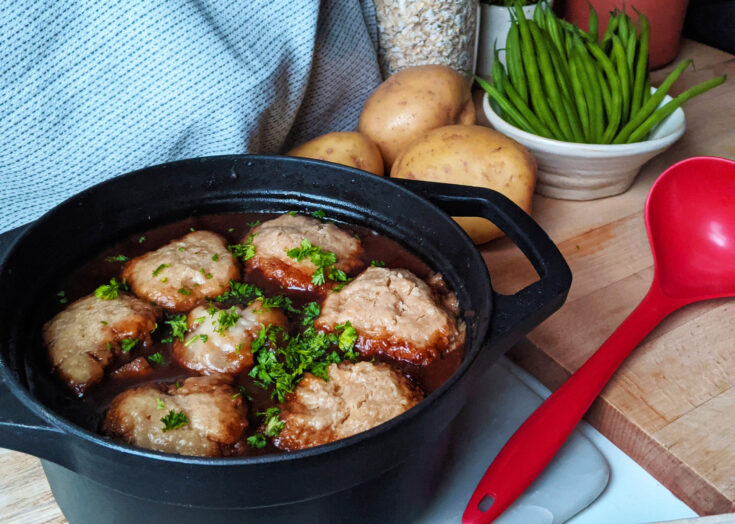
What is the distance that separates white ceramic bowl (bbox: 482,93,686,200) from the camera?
5.06 feet

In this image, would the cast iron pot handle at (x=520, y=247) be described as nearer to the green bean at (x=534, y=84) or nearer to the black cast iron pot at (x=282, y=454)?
the black cast iron pot at (x=282, y=454)

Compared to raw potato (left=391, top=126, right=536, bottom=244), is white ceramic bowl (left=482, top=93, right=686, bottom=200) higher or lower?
lower

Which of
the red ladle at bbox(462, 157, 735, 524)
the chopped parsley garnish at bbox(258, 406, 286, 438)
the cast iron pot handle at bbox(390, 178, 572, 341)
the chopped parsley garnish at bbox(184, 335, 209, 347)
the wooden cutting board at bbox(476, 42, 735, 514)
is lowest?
the wooden cutting board at bbox(476, 42, 735, 514)

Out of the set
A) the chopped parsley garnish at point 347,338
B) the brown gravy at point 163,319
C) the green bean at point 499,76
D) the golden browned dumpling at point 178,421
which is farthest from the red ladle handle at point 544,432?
the green bean at point 499,76

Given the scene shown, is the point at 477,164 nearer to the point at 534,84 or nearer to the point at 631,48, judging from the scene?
the point at 534,84

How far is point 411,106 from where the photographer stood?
1.66m

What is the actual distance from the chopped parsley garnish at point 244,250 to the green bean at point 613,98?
0.91m

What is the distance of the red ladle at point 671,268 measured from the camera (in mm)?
1127

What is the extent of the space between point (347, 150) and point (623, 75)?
702 mm

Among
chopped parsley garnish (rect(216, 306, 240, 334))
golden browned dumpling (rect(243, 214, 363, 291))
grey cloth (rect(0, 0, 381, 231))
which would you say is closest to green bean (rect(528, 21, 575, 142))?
grey cloth (rect(0, 0, 381, 231))

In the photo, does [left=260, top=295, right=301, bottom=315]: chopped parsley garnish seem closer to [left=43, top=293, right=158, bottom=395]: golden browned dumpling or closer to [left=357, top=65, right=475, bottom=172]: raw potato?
[left=43, top=293, right=158, bottom=395]: golden browned dumpling

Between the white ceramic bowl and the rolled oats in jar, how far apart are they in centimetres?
20

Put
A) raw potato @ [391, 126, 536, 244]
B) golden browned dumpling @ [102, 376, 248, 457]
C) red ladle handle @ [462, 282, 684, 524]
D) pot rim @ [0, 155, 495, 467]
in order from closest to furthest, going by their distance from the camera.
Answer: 1. pot rim @ [0, 155, 495, 467]
2. golden browned dumpling @ [102, 376, 248, 457]
3. red ladle handle @ [462, 282, 684, 524]
4. raw potato @ [391, 126, 536, 244]

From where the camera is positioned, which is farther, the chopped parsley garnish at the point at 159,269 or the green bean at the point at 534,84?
the green bean at the point at 534,84
